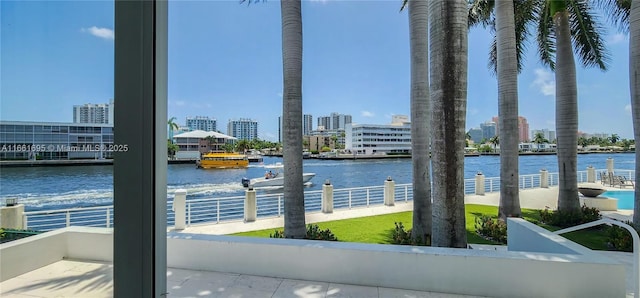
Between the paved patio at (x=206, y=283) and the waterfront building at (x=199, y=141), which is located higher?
the waterfront building at (x=199, y=141)

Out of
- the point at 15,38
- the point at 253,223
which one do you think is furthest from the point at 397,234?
the point at 15,38

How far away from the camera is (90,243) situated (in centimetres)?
90

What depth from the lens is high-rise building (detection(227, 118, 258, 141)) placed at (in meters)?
43.3

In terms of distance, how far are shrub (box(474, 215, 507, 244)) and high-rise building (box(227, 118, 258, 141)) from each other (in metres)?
40.3

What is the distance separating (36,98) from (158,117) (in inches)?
14.9

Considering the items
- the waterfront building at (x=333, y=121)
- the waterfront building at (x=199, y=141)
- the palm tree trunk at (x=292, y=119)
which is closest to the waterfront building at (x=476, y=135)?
the waterfront building at (x=333, y=121)

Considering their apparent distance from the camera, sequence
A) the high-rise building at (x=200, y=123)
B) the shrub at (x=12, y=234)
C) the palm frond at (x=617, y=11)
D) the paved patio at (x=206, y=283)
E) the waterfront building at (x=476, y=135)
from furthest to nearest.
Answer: the waterfront building at (x=476, y=135) < the high-rise building at (x=200, y=123) < the palm frond at (x=617, y=11) < the paved patio at (x=206, y=283) < the shrub at (x=12, y=234)

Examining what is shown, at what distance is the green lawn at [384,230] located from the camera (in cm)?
501

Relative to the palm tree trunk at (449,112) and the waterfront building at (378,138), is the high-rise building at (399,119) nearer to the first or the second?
the waterfront building at (378,138)

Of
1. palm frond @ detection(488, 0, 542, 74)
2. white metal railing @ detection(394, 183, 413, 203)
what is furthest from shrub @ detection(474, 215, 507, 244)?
palm frond @ detection(488, 0, 542, 74)

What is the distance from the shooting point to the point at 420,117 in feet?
15.3

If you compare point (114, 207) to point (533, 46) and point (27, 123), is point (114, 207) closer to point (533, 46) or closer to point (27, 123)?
point (27, 123)

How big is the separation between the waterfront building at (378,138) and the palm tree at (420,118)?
1553 inches

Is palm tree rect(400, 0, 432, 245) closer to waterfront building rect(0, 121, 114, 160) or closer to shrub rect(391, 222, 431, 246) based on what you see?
shrub rect(391, 222, 431, 246)
